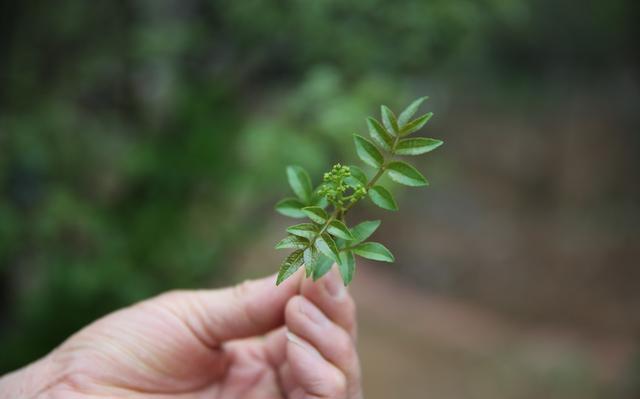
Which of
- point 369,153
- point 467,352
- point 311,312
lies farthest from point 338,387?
point 467,352

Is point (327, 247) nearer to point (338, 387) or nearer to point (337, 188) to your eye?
point (337, 188)

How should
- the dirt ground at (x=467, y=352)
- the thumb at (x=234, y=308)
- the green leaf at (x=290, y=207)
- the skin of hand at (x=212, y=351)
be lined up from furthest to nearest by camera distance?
the dirt ground at (x=467, y=352) → the thumb at (x=234, y=308) → the skin of hand at (x=212, y=351) → the green leaf at (x=290, y=207)

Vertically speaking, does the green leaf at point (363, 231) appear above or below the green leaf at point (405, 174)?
below

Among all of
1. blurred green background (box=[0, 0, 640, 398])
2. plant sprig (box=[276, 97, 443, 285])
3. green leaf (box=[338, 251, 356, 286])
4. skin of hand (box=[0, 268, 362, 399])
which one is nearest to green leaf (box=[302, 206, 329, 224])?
plant sprig (box=[276, 97, 443, 285])

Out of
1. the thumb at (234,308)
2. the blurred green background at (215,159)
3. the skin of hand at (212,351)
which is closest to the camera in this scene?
the skin of hand at (212,351)

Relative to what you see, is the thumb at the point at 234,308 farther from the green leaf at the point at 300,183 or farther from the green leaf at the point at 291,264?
the green leaf at the point at 291,264

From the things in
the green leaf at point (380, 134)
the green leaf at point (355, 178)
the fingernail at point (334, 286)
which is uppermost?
the green leaf at point (380, 134)

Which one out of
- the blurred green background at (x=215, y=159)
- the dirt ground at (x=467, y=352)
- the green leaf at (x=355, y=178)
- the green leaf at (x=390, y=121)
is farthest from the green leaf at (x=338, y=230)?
the dirt ground at (x=467, y=352)

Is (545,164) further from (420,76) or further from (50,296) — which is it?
(50,296)
